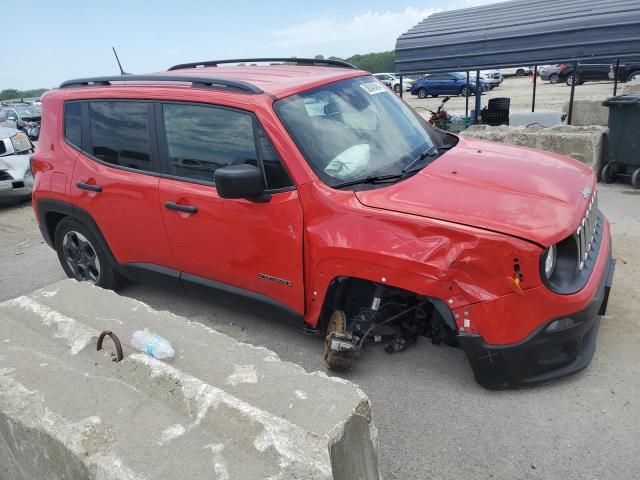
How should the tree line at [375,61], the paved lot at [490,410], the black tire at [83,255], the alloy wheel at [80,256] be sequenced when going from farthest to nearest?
the tree line at [375,61] → the alloy wheel at [80,256] → the black tire at [83,255] → the paved lot at [490,410]

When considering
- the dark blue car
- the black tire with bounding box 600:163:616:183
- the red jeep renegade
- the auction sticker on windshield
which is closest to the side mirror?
the red jeep renegade

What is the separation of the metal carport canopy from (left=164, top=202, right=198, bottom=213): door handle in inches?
340

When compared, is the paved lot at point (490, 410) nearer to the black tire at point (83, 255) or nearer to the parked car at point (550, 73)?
the black tire at point (83, 255)

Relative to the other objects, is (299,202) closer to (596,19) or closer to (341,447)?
(341,447)

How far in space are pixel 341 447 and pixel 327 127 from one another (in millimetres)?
2123

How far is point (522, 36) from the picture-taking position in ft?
34.1

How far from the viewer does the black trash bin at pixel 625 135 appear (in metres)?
7.00

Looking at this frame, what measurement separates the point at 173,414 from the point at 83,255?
10.8 feet

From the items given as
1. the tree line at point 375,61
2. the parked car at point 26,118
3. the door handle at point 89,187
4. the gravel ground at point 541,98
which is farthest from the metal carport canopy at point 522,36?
the tree line at point 375,61

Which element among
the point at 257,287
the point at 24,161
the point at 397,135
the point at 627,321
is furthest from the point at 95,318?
the point at 24,161

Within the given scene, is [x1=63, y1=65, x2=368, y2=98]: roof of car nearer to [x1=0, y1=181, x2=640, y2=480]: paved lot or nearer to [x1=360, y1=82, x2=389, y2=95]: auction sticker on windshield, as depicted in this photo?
[x1=360, y1=82, x2=389, y2=95]: auction sticker on windshield

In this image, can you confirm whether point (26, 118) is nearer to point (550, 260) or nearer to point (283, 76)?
point (283, 76)

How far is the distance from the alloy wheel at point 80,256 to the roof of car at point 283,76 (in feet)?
4.94

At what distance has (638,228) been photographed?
558 cm
